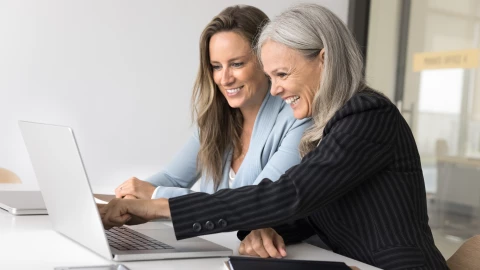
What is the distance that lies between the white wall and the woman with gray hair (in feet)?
8.73

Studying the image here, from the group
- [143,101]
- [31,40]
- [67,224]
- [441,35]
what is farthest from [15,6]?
[67,224]

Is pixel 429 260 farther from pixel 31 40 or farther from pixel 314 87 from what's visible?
pixel 31 40

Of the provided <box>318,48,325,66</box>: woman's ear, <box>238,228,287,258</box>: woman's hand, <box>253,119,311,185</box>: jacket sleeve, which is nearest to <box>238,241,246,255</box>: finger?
<box>238,228,287,258</box>: woman's hand

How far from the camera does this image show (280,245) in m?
1.51

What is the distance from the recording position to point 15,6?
4031 millimetres

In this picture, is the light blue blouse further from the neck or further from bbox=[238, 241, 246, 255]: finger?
bbox=[238, 241, 246, 255]: finger

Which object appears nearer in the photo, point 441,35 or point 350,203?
point 350,203

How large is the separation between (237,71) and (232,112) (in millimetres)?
200

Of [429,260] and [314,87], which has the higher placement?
[314,87]

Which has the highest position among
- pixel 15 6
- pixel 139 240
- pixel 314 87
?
pixel 15 6

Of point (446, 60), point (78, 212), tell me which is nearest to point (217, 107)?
point (78, 212)

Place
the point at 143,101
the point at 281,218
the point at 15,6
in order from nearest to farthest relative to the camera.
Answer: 1. the point at 281,218
2. the point at 15,6
3. the point at 143,101

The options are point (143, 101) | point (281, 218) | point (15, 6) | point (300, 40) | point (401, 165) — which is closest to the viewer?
point (281, 218)

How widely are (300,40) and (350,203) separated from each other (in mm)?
431
